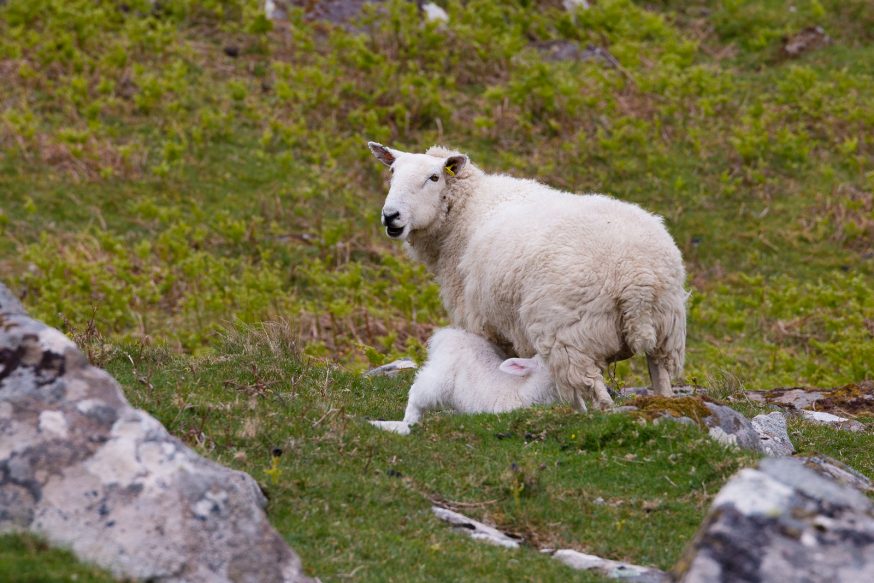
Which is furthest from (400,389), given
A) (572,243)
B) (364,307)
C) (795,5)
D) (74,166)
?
(795,5)

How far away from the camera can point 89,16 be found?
63.2ft

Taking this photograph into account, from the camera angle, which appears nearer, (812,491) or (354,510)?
(812,491)

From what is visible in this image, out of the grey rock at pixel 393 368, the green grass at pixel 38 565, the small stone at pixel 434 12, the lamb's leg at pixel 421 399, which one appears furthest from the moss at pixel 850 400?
the small stone at pixel 434 12

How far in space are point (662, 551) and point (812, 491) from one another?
2.15 m

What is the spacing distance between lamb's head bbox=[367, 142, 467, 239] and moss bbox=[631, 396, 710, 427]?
2816 mm

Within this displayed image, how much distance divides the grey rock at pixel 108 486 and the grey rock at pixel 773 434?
4.30m

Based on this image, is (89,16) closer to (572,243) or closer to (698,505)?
(572,243)

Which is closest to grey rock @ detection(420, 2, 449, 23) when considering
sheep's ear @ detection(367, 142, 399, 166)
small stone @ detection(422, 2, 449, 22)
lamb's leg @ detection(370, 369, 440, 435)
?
small stone @ detection(422, 2, 449, 22)

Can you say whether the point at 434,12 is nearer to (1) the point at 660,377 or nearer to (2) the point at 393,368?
(2) the point at 393,368

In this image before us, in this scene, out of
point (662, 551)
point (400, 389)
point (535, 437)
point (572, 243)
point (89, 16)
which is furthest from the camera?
point (89, 16)

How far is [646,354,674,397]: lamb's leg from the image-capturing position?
8.44 metres

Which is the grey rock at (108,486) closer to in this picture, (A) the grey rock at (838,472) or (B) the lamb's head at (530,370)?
(A) the grey rock at (838,472)

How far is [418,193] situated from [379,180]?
7.98 meters

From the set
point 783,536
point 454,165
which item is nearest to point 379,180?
point 454,165
